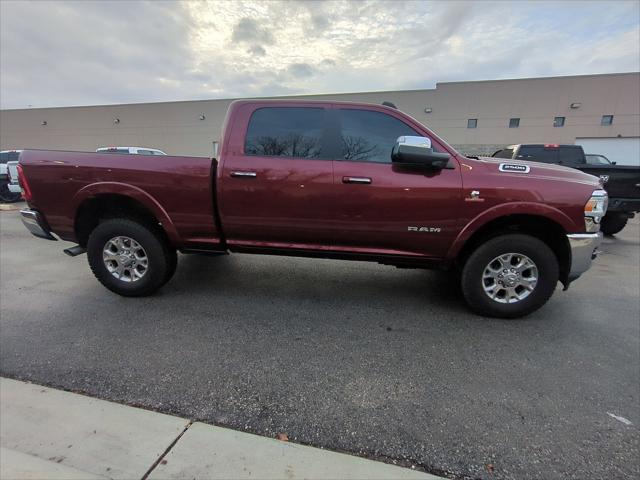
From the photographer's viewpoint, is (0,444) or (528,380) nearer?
(0,444)

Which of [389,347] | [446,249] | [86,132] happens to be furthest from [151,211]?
[86,132]

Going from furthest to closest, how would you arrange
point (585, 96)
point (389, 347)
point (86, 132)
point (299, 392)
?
1. point (86, 132)
2. point (585, 96)
3. point (389, 347)
4. point (299, 392)

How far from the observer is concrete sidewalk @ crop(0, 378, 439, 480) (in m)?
1.69

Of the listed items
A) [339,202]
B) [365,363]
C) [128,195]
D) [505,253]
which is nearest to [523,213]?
[505,253]

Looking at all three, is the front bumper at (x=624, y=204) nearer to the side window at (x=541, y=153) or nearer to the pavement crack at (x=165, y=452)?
the side window at (x=541, y=153)

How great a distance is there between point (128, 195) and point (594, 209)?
4573mm

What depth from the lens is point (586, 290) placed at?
14.1 ft

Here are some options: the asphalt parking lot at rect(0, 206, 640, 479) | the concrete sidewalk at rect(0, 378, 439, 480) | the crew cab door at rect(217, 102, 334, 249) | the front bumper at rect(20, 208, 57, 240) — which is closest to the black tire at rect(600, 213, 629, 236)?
the asphalt parking lot at rect(0, 206, 640, 479)

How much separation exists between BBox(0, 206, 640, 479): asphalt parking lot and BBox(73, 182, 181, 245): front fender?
3.06 ft

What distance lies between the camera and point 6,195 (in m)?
12.2

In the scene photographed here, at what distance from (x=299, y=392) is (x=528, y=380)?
1.71 metres

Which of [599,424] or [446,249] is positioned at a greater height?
[446,249]

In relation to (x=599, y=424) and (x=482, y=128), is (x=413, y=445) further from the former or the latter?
(x=482, y=128)

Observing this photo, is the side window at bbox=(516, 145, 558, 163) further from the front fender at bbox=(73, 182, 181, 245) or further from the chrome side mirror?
the front fender at bbox=(73, 182, 181, 245)
